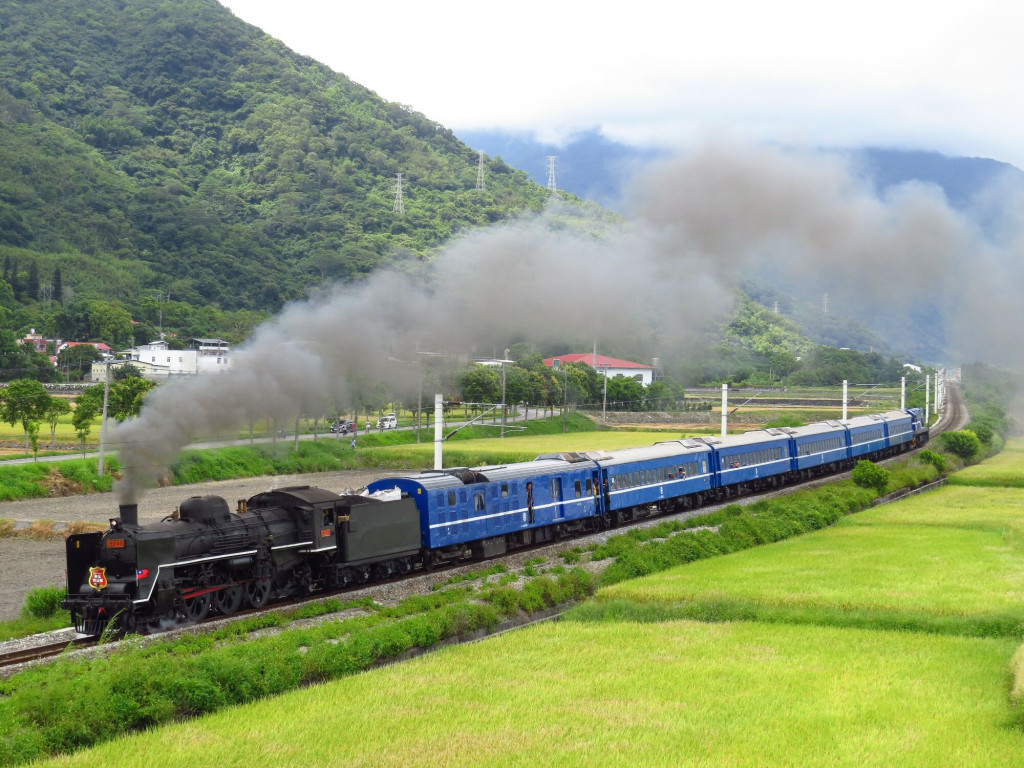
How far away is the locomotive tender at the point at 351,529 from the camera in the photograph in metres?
22.1

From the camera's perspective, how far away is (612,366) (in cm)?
9500

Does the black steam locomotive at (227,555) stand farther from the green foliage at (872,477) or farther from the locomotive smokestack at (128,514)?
the green foliage at (872,477)

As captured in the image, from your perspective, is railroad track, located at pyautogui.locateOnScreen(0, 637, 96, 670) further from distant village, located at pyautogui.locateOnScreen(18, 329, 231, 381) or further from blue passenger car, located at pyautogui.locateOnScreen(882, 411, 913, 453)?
blue passenger car, located at pyautogui.locateOnScreen(882, 411, 913, 453)

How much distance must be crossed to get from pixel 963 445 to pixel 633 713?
7049 centimetres

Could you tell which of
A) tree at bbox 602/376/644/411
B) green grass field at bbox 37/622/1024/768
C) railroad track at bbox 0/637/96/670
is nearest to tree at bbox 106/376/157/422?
railroad track at bbox 0/637/96/670

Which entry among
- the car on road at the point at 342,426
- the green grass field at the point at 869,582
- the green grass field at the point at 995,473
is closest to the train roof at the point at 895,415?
the green grass field at the point at 995,473

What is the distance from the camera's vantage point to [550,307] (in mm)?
37312

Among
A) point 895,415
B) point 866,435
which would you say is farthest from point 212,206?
point 866,435

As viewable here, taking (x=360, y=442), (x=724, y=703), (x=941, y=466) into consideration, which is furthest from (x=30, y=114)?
(x=724, y=703)

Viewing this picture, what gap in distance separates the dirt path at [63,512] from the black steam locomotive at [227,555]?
6.81 metres

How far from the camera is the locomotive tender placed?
870 inches

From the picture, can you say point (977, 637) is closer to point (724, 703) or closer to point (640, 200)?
point (724, 703)

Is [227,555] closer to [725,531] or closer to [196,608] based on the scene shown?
[196,608]

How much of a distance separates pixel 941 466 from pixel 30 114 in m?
175
